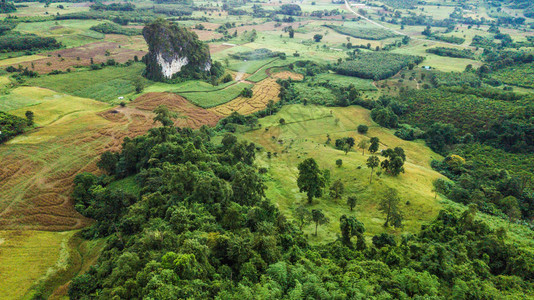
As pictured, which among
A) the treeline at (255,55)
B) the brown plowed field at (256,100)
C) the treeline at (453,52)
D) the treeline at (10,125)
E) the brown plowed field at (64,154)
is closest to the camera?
the brown plowed field at (64,154)

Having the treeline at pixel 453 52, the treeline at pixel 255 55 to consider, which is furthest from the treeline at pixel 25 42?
the treeline at pixel 453 52

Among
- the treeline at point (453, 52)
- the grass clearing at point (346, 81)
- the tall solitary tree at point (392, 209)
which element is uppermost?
the treeline at point (453, 52)

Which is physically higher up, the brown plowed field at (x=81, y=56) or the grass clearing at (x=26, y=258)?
the brown plowed field at (x=81, y=56)

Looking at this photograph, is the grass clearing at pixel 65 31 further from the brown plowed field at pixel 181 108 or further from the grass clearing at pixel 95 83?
the brown plowed field at pixel 181 108

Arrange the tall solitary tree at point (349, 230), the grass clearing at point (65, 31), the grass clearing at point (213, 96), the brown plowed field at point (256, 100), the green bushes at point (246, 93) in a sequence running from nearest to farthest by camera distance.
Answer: the tall solitary tree at point (349, 230) → the brown plowed field at point (256, 100) → the grass clearing at point (213, 96) → the green bushes at point (246, 93) → the grass clearing at point (65, 31)

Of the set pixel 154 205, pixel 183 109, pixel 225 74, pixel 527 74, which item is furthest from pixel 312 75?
pixel 154 205

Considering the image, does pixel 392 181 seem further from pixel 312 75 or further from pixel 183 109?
pixel 312 75
